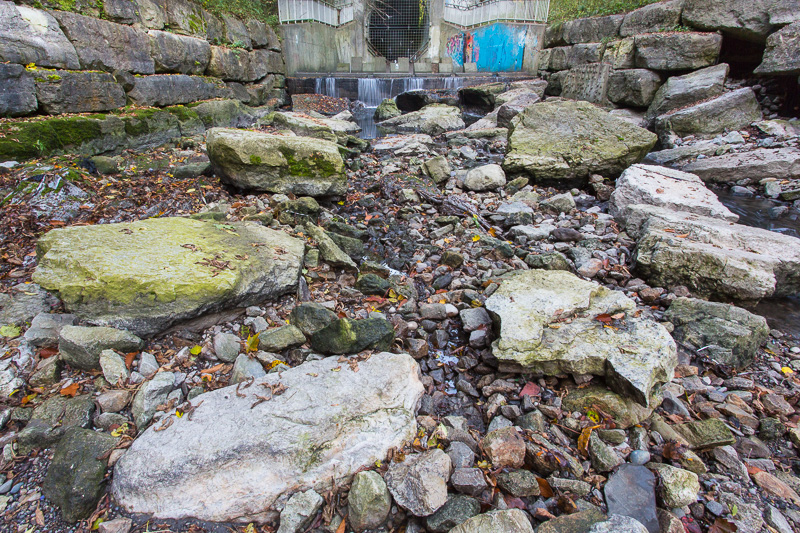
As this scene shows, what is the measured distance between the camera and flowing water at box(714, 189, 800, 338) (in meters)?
3.11

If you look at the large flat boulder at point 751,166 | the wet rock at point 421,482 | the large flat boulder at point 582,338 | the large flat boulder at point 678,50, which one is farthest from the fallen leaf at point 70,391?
the large flat boulder at point 678,50

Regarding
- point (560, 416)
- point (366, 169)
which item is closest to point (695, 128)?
point (366, 169)

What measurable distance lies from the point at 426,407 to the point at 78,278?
2.13 metres

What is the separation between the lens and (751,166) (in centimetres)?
614

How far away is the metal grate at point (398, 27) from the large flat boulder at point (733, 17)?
14.2 m

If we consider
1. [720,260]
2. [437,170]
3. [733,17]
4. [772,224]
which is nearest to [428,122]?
[437,170]

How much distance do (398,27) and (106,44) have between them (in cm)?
1929

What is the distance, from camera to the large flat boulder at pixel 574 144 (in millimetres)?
5902

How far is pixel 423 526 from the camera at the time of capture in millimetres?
1603

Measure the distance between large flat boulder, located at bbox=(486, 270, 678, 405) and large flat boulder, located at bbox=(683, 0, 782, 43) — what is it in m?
9.75

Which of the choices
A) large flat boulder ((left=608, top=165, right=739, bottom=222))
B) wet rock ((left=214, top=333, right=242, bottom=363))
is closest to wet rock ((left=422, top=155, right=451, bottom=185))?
large flat boulder ((left=608, top=165, right=739, bottom=222))

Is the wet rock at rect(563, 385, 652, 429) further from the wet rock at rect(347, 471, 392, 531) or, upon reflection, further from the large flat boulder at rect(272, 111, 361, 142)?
the large flat boulder at rect(272, 111, 361, 142)

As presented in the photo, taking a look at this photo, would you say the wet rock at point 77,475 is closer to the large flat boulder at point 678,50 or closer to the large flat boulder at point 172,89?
the large flat boulder at point 172,89

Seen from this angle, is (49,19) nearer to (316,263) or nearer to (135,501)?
(316,263)
